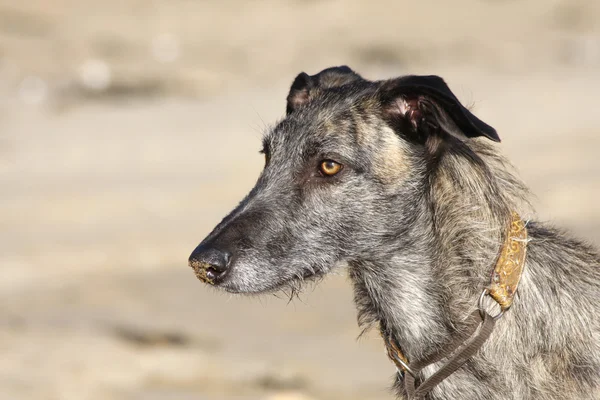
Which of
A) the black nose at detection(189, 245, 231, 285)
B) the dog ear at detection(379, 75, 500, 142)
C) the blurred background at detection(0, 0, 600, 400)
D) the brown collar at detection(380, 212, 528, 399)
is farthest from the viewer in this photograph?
the blurred background at detection(0, 0, 600, 400)

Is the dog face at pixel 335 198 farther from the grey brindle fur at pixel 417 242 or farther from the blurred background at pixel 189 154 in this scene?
the blurred background at pixel 189 154

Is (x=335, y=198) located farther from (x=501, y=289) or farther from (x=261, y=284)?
(x=501, y=289)

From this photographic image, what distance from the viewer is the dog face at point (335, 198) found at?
468 cm

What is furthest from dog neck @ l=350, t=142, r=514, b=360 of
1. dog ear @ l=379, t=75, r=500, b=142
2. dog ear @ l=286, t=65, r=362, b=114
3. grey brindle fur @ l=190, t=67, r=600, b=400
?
dog ear @ l=286, t=65, r=362, b=114

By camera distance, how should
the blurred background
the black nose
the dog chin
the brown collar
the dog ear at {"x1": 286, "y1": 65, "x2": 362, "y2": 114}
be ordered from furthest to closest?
the blurred background
the dog ear at {"x1": 286, "y1": 65, "x2": 362, "y2": 114}
the dog chin
the black nose
the brown collar

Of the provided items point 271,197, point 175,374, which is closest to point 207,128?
point 175,374

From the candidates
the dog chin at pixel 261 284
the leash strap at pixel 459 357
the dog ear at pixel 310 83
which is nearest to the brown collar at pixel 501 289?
the leash strap at pixel 459 357

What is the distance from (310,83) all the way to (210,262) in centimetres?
139

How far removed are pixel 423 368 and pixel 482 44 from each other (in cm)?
2436

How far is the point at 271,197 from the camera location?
4.90 metres

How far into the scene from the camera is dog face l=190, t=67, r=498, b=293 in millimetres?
4676

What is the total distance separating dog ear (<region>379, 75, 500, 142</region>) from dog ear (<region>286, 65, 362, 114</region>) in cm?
63

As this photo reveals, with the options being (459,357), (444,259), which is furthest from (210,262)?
(459,357)

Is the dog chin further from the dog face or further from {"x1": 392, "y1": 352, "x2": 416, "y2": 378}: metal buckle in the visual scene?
{"x1": 392, "y1": 352, "x2": 416, "y2": 378}: metal buckle
